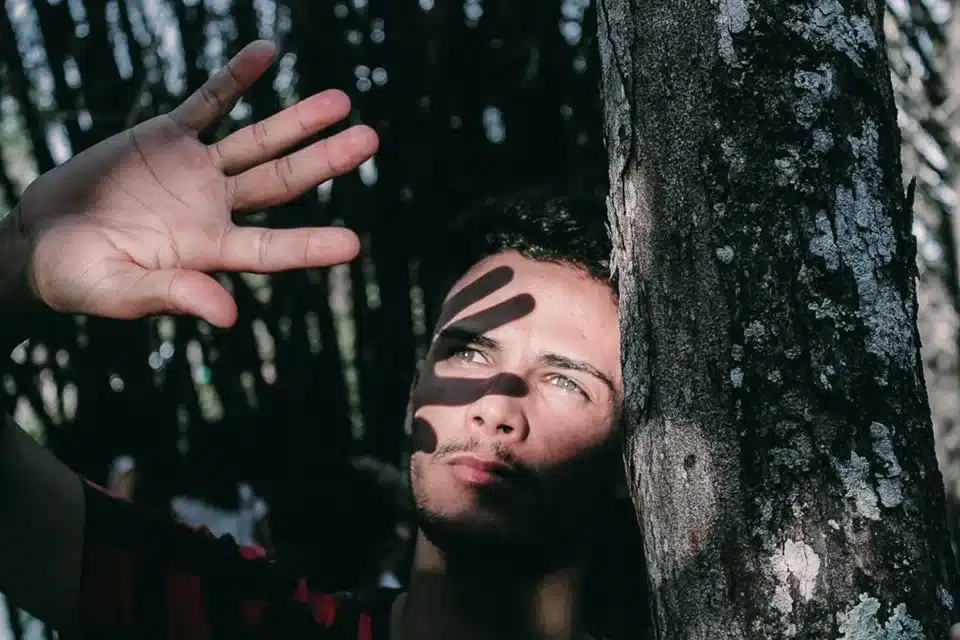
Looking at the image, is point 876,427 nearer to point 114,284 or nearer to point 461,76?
point 114,284

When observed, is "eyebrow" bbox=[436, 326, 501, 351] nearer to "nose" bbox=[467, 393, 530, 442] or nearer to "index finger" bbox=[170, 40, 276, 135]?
"nose" bbox=[467, 393, 530, 442]

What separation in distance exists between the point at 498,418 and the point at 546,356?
191 millimetres

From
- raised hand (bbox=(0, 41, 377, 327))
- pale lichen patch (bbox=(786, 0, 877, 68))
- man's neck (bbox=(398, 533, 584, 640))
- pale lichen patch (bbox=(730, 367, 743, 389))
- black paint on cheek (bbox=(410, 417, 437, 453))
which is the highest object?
pale lichen patch (bbox=(786, 0, 877, 68))

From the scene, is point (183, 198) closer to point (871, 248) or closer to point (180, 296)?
point (180, 296)

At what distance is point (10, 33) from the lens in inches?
89.3

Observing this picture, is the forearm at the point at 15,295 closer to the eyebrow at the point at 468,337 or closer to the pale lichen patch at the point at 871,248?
the eyebrow at the point at 468,337

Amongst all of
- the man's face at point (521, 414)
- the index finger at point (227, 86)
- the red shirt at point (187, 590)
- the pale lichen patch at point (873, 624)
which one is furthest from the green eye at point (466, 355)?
the pale lichen patch at point (873, 624)

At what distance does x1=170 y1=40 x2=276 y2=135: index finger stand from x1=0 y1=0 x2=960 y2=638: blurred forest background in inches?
33.4

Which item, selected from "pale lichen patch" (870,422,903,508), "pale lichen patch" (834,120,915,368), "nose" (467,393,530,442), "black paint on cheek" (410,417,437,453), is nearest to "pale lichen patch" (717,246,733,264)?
"pale lichen patch" (834,120,915,368)

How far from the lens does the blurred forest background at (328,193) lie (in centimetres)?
238

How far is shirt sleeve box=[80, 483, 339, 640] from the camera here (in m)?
1.99

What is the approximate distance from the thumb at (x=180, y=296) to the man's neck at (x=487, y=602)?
984 millimetres

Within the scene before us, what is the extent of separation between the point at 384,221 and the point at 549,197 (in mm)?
553

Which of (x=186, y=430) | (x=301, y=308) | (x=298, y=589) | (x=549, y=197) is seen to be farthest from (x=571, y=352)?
(x=186, y=430)
